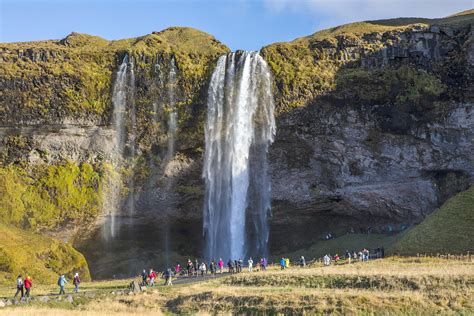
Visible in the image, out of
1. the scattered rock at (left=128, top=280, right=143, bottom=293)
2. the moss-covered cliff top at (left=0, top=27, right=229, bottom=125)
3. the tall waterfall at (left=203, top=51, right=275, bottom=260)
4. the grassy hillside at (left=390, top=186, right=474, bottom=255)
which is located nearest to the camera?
the scattered rock at (left=128, top=280, right=143, bottom=293)

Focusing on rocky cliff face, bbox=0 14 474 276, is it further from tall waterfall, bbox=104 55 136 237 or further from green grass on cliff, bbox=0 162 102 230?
tall waterfall, bbox=104 55 136 237

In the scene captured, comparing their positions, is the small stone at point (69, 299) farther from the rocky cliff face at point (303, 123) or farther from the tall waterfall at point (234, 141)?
the tall waterfall at point (234, 141)

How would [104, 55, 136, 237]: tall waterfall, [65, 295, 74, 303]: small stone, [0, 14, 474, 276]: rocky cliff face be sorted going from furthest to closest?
[104, 55, 136, 237]: tall waterfall → [0, 14, 474, 276]: rocky cliff face → [65, 295, 74, 303]: small stone

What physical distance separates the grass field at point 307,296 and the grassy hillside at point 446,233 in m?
5.90

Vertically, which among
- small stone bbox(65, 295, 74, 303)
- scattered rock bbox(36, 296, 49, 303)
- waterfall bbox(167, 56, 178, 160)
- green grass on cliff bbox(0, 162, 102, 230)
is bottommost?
small stone bbox(65, 295, 74, 303)

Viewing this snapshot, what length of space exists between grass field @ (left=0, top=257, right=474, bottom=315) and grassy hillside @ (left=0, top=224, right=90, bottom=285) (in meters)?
11.7

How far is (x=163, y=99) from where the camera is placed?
57.9 metres

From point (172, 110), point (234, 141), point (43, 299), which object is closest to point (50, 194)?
point (172, 110)

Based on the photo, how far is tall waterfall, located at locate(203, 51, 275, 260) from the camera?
57375mm

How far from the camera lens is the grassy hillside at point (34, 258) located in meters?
43.7

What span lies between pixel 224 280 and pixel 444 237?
1773cm

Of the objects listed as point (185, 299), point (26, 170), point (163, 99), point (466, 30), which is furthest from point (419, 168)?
point (26, 170)

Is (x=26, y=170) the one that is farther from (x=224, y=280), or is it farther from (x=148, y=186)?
(x=224, y=280)

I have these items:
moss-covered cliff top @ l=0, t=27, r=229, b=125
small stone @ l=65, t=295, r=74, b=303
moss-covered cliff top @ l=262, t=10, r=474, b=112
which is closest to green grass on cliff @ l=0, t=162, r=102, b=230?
moss-covered cliff top @ l=0, t=27, r=229, b=125
